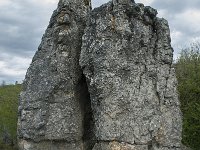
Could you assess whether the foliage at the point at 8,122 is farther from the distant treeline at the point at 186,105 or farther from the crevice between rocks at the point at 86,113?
the crevice between rocks at the point at 86,113

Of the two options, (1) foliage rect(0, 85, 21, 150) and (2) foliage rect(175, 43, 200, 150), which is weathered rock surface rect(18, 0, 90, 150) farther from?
(1) foliage rect(0, 85, 21, 150)

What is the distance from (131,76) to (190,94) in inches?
604

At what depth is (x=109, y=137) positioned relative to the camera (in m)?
14.2

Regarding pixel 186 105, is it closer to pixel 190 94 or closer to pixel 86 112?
pixel 190 94

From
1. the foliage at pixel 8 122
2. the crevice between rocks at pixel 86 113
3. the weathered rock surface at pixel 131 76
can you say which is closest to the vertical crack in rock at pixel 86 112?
the crevice between rocks at pixel 86 113

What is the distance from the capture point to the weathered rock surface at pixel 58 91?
51.7 ft

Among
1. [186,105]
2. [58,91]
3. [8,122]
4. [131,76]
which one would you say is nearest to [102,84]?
[131,76]

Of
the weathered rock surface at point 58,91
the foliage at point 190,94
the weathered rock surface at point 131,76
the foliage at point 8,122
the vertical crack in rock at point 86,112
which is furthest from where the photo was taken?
the foliage at point 8,122

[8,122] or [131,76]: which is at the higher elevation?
[131,76]

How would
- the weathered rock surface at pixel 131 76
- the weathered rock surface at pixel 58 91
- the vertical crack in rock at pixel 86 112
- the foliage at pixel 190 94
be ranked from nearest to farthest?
the weathered rock surface at pixel 131 76, the weathered rock surface at pixel 58 91, the vertical crack in rock at pixel 86 112, the foliage at pixel 190 94

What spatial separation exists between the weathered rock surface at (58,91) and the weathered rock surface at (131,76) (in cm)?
110

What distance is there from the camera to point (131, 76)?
47.9 feet

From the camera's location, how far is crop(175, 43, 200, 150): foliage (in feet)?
88.2

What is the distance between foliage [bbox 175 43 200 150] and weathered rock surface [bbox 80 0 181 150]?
34.7 feet
